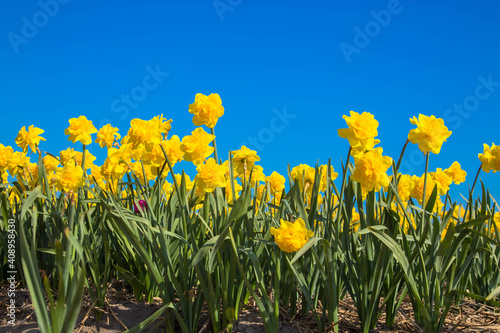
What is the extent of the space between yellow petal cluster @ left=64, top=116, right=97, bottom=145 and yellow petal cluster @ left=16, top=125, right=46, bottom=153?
0.49m

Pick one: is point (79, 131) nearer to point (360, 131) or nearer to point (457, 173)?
point (360, 131)

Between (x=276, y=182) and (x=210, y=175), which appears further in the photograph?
(x=276, y=182)

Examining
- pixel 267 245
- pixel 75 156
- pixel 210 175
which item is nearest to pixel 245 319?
pixel 267 245

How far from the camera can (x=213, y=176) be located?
1.86 metres

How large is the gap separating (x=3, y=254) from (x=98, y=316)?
44.8 inches

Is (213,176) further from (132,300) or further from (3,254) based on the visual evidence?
(3,254)

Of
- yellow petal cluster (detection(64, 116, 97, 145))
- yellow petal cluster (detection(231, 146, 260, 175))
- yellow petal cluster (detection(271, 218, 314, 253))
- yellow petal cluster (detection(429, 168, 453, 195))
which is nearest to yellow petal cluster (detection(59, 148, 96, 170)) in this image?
yellow petal cluster (detection(64, 116, 97, 145))

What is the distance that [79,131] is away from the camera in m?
2.65

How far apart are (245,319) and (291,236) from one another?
0.65 m

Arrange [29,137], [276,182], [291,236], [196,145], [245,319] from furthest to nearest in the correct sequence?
1. [276,182]
2. [29,137]
3. [245,319]
4. [196,145]
5. [291,236]

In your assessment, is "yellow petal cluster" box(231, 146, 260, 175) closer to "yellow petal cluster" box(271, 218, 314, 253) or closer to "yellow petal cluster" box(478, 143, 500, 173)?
"yellow petal cluster" box(271, 218, 314, 253)

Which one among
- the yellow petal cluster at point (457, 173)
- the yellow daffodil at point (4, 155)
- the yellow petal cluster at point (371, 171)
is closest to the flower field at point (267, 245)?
the yellow petal cluster at point (371, 171)

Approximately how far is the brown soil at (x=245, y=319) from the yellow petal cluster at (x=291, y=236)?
539 mm

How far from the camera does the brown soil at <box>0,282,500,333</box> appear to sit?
81.7 inches
